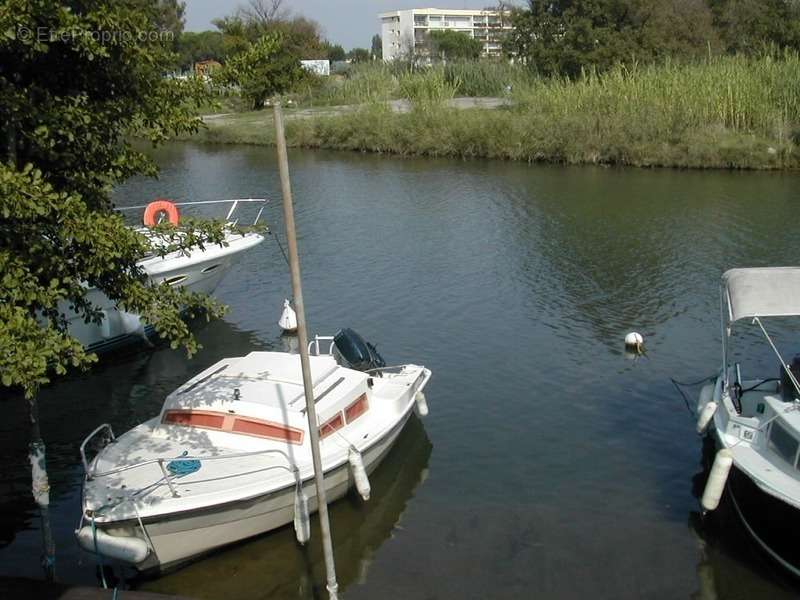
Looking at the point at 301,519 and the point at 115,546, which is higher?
the point at 115,546

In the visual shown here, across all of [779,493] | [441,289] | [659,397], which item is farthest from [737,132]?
[779,493]

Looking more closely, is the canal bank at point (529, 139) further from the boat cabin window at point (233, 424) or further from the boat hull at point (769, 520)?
the boat cabin window at point (233, 424)

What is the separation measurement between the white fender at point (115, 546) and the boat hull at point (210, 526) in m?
0.13

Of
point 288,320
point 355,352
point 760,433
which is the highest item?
point 355,352

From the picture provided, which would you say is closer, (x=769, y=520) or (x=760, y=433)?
(x=769, y=520)

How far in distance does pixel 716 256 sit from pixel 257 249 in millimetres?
15780

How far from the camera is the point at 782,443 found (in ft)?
42.0

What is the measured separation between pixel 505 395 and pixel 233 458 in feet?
23.8

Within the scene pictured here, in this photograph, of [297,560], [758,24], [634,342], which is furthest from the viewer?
[758,24]

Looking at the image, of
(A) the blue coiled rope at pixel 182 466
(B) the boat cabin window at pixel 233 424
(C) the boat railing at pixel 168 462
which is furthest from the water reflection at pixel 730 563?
(A) the blue coiled rope at pixel 182 466

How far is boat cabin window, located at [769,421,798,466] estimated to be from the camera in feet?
41.0

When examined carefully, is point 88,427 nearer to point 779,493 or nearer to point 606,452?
point 606,452

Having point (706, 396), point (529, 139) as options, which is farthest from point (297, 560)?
point (529, 139)

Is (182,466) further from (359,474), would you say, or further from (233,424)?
(359,474)
